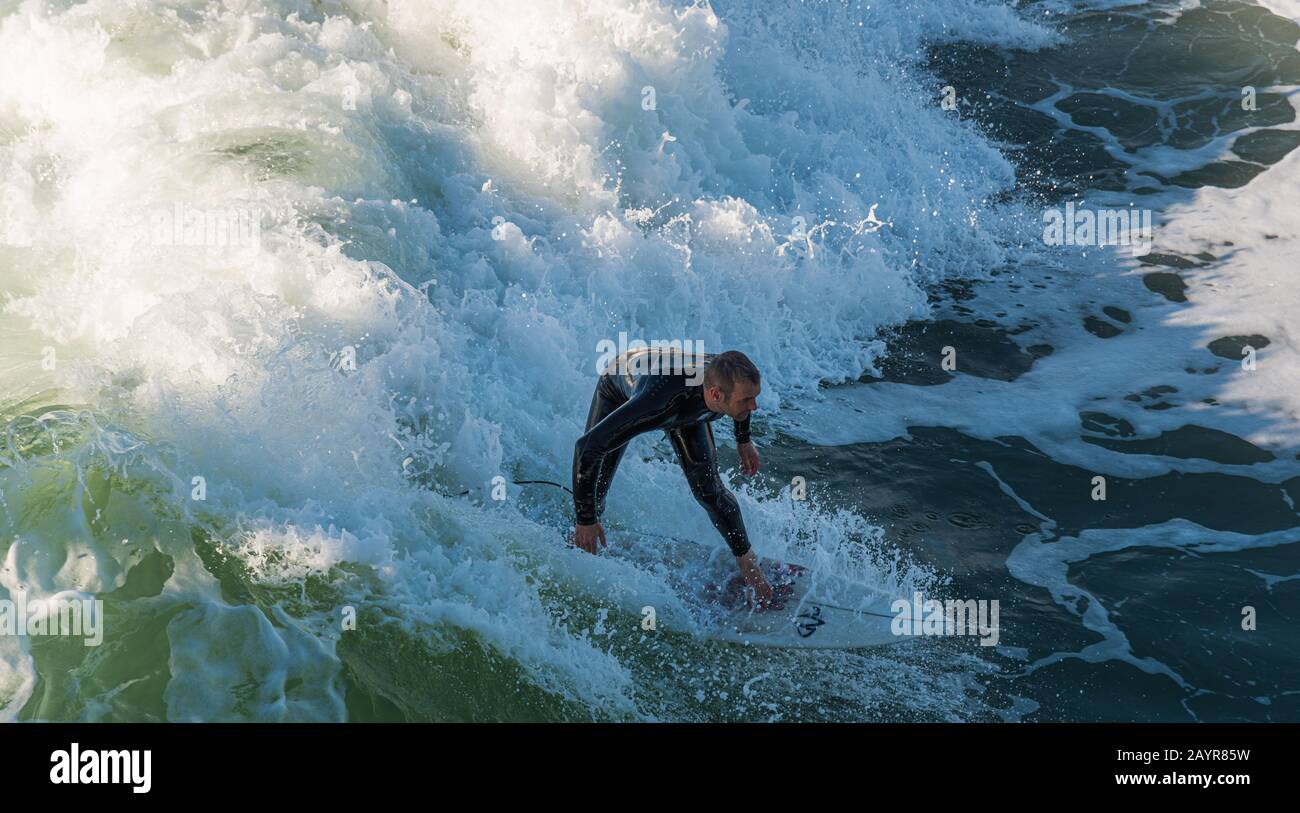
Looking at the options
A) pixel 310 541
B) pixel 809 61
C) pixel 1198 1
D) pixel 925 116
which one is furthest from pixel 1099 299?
pixel 1198 1

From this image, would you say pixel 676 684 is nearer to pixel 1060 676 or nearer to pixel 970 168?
pixel 1060 676

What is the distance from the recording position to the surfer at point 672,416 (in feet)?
15.5

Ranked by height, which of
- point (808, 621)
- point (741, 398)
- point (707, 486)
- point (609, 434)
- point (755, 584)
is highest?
point (741, 398)

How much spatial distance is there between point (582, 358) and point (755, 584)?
2.67 m

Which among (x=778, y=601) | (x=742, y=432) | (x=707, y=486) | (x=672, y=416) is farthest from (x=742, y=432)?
(x=778, y=601)

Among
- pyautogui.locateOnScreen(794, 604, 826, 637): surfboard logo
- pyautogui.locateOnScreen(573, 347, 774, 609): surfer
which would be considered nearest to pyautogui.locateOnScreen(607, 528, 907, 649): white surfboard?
pyautogui.locateOnScreen(794, 604, 826, 637): surfboard logo

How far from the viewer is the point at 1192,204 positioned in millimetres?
11297

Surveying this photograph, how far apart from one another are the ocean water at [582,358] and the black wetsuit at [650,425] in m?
0.59

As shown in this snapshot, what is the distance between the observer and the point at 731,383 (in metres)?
4.66

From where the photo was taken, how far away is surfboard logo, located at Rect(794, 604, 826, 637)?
5.50m

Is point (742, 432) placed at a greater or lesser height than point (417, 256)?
lesser

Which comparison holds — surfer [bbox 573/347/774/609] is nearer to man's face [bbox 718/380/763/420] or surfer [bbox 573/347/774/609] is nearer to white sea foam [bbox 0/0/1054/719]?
man's face [bbox 718/380/763/420]

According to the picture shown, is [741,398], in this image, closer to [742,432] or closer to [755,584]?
[742,432]

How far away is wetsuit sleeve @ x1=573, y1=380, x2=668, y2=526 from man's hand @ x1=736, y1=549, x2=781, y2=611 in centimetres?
100
